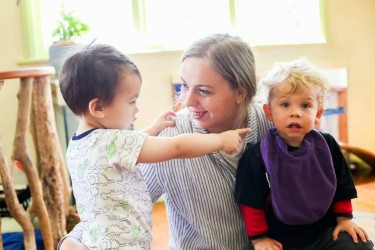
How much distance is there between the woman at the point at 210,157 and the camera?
50.0 inches

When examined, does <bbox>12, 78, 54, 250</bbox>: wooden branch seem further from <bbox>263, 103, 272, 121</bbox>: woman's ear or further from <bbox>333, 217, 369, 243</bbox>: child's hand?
<bbox>333, 217, 369, 243</bbox>: child's hand

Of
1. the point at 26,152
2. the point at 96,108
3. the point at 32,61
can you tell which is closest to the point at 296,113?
the point at 96,108

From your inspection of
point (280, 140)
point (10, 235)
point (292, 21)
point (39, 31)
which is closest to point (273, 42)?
point (292, 21)

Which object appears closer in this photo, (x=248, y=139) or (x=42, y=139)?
(x=248, y=139)

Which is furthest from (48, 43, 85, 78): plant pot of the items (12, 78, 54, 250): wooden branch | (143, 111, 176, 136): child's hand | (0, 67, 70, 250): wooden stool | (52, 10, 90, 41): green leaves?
(143, 111, 176, 136): child's hand

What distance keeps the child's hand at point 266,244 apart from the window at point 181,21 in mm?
2432

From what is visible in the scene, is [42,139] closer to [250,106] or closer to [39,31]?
[39,31]

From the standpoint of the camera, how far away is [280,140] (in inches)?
49.3

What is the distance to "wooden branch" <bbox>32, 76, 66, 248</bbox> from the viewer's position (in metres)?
2.56

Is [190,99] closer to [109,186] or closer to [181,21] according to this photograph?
[109,186]

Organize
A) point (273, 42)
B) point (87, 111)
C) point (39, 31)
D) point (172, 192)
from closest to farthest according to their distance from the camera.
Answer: point (87, 111), point (172, 192), point (39, 31), point (273, 42)

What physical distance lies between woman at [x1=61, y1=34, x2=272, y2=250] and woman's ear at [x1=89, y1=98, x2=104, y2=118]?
0.25 metres

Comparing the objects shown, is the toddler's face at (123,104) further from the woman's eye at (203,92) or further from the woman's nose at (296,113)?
the woman's nose at (296,113)

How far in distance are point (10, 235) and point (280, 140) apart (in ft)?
7.39
